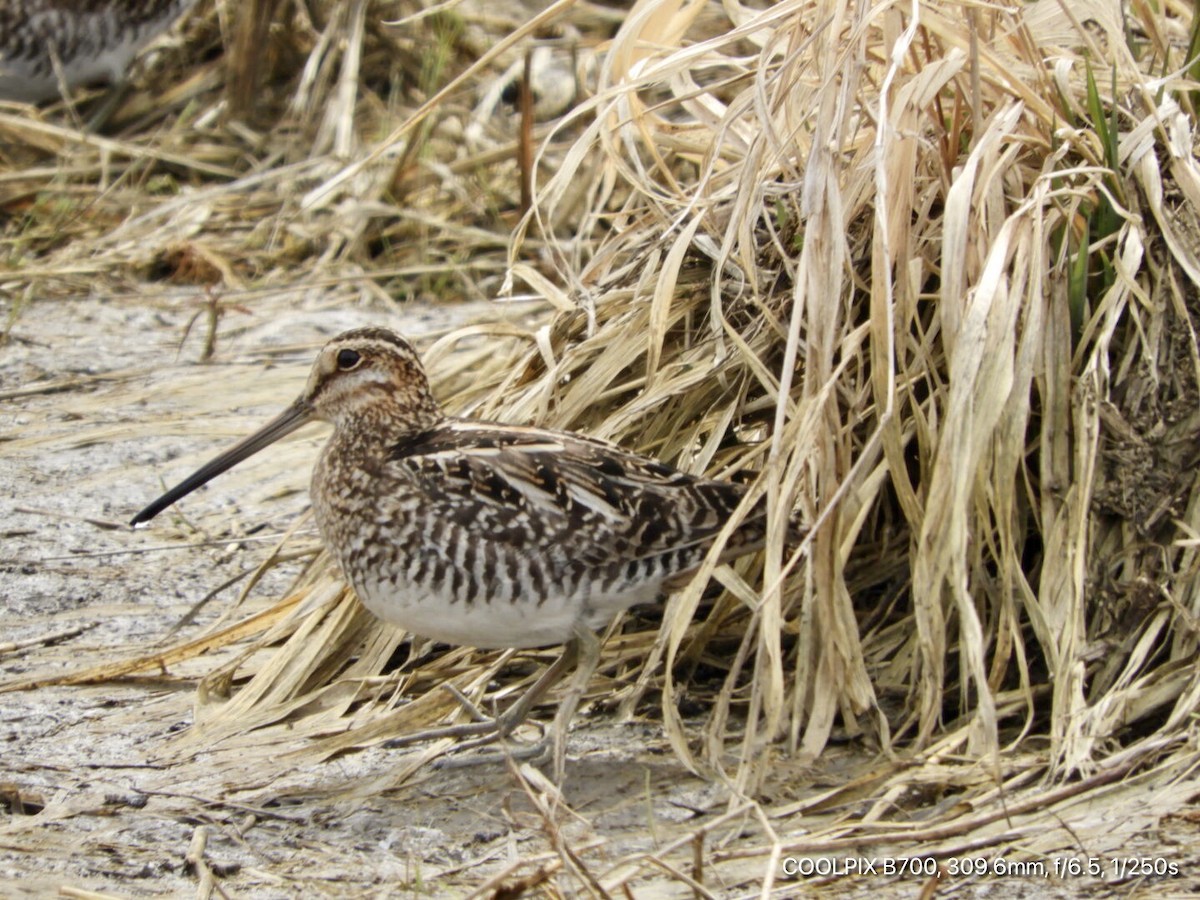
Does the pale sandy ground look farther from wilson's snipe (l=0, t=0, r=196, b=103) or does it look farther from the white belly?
wilson's snipe (l=0, t=0, r=196, b=103)

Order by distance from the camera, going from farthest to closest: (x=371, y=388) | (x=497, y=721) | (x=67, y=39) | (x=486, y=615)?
(x=67, y=39)
(x=371, y=388)
(x=497, y=721)
(x=486, y=615)

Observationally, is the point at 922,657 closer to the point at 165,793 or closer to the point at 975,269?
the point at 975,269

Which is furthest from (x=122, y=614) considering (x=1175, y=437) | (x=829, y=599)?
(x=1175, y=437)

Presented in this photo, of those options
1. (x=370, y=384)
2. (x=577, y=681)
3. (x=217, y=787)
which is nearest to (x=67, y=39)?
(x=370, y=384)

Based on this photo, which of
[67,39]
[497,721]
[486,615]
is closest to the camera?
[486,615]

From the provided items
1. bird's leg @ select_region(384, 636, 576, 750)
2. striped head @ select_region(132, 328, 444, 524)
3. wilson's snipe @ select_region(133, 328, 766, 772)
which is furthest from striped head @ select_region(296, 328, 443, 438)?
bird's leg @ select_region(384, 636, 576, 750)

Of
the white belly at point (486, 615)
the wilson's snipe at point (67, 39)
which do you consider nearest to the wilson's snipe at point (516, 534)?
the white belly at point (486, 615)

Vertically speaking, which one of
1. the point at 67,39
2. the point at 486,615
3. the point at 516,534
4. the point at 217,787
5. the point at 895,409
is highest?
the point at 895,409

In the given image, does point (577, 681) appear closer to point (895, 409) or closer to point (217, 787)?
point (217, 787)
